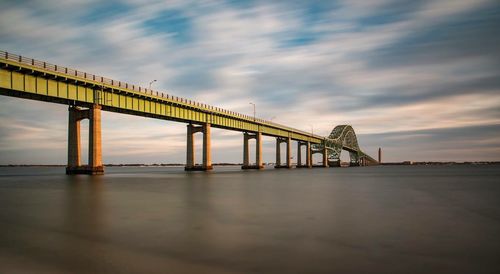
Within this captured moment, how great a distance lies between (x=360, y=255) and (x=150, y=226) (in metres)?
8.13

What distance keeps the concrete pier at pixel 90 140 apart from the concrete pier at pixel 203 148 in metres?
32.1

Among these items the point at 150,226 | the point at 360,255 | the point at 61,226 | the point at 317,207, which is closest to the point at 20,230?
the point at 61,226

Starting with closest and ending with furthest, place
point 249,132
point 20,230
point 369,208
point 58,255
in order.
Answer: point 58,255, point 20,230, point 369,208, point 249,132

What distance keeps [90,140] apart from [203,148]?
122 ft

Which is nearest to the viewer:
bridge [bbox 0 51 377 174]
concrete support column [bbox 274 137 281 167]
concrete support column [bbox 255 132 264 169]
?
bridge [bbox 0 51 377 174]

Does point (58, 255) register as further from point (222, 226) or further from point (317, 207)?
point (317, 207)

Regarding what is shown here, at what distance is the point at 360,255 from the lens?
9.90 meters

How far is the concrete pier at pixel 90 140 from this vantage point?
57.8m

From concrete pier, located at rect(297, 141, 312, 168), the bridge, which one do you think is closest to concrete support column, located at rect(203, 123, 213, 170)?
the bridge

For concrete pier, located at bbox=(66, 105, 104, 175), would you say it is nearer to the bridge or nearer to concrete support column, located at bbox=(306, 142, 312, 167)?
the bridge

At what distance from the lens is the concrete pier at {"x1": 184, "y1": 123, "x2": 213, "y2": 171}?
90688 millimetres

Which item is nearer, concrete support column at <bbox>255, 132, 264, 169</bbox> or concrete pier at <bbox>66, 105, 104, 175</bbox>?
concrete pier at <bbox>66, 105, 104, 175</bbox>

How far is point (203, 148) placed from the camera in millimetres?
92438

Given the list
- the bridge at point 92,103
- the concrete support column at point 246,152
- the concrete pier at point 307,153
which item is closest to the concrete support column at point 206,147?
the bridge at point 92,103
